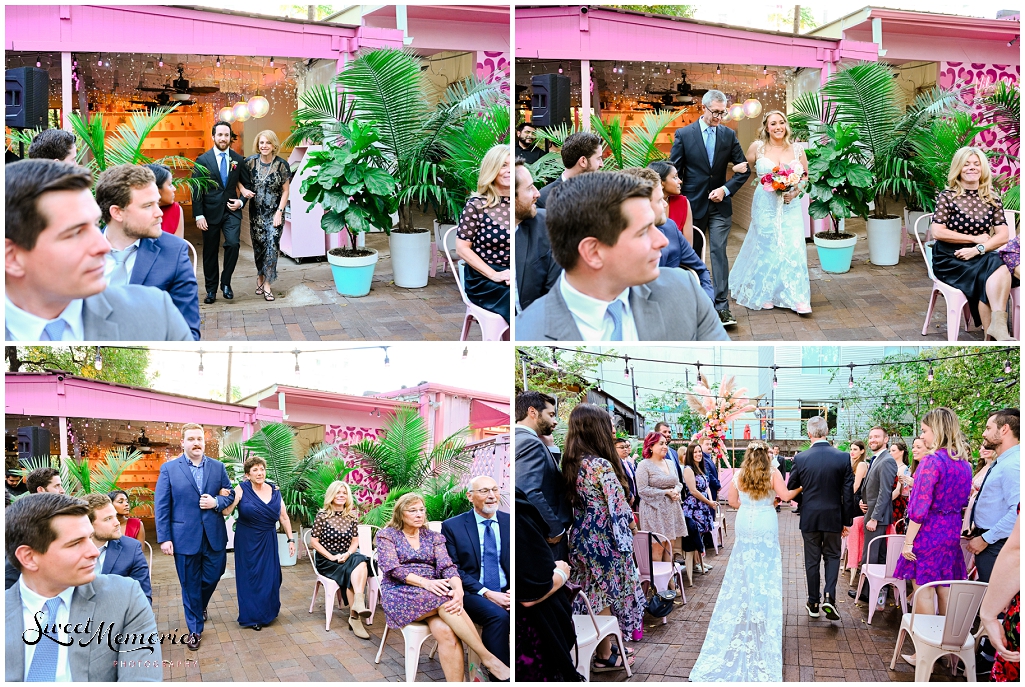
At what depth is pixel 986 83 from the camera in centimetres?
477

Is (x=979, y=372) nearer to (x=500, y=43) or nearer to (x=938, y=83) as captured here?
(x=938, y=83)

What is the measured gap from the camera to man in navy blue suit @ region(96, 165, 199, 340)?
355 cm

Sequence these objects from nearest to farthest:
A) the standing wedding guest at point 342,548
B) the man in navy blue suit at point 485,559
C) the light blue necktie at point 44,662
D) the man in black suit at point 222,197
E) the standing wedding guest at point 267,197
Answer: the light blue necktie at point 44,662 → the man in navy blue suit at point 485,559 → the standing wedding guest at point 342,548 → the man in black suit at point 222,197 → the standing wedding guest at point 267,197

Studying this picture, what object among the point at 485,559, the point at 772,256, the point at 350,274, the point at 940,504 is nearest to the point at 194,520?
the point at 485,559

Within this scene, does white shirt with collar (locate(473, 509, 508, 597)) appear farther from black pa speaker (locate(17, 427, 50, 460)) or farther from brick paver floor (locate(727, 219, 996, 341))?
black pa speaker (locate(17, 427, 50, 460))

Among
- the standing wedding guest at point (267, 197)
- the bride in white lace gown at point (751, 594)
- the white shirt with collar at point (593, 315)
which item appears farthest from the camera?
the standing wedding guest at point (267, 197)

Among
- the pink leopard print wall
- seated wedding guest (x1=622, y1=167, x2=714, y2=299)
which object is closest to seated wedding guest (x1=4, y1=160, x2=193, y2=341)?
seated wedding guest (x1=622, y1=167, x2=714, y2=299)

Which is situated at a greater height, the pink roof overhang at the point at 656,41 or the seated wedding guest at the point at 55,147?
the pink roof overhang at the point at 656,41

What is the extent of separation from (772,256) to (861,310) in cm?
60

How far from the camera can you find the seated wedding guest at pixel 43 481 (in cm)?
400

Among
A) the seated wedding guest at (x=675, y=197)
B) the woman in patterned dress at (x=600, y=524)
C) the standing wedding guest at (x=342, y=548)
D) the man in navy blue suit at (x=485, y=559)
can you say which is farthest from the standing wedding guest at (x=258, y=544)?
the seated wedding guest at (x=675, y=197)

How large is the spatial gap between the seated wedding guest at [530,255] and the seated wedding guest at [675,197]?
725 millimetres

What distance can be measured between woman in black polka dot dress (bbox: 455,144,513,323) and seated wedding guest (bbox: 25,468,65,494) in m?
2.20

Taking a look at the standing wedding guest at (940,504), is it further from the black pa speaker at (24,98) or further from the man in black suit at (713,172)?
the black pa speaker at (24,98)
